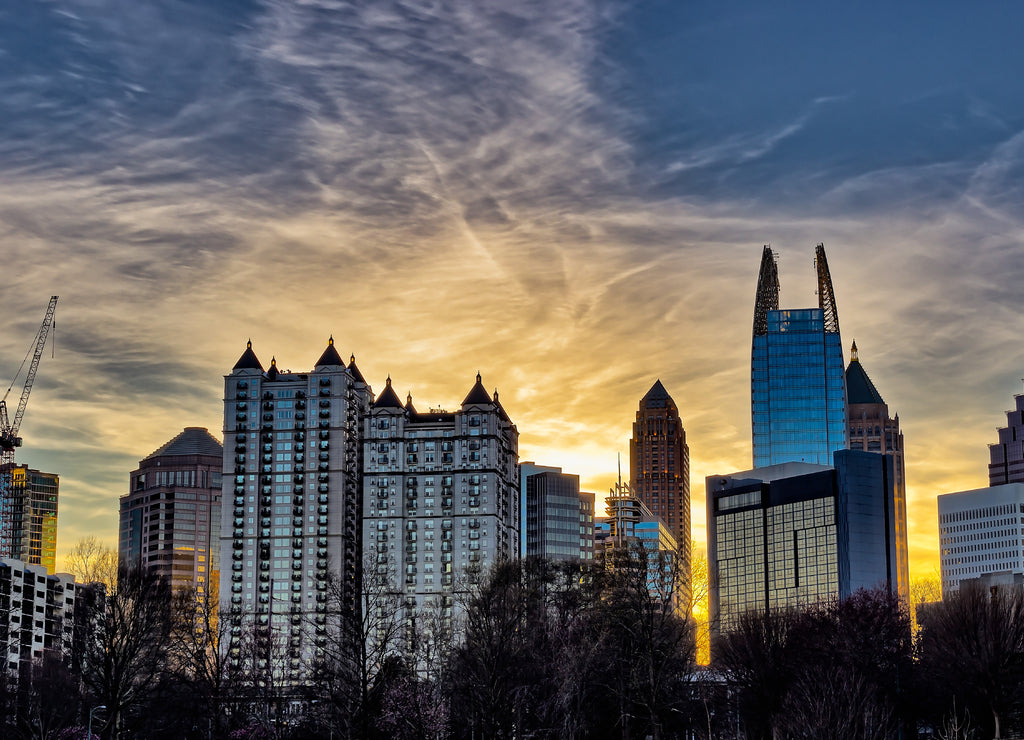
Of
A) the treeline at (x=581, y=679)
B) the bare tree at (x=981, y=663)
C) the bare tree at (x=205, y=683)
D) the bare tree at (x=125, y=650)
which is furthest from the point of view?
the bare tree at (x=981, y=663)

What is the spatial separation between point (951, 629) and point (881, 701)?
9.74 meters

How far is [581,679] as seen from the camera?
112m

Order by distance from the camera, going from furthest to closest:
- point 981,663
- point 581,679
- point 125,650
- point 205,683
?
point 205,683
point 981,663
point 581,679
point 125,650

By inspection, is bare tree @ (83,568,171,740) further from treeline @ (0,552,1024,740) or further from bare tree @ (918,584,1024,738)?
bare tree @ (918,584,1024,738)

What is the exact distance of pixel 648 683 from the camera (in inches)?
4535

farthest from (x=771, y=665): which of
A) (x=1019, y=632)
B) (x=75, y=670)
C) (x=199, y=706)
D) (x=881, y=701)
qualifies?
(x=75, y=670)

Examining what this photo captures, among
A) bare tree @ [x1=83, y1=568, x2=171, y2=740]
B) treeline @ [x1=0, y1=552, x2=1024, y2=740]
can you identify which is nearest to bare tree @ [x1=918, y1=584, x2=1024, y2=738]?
treeline @ [x1=0, y1=552, x2=1024, y2=740]

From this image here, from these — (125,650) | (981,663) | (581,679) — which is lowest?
(581,679)

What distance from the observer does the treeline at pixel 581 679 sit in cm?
10762

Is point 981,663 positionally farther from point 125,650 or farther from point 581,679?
point 125,650

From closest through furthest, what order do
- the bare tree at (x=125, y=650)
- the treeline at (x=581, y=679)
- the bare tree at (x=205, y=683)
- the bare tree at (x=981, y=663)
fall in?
the treeline at (x=581, y=679) → the bare tree at (x=125, y=650) → the bare tree at (x=205, y=683) → the bare tree at (x=981, y=663)

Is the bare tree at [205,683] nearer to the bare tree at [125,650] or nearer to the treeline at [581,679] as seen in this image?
the treeline at [581,679]

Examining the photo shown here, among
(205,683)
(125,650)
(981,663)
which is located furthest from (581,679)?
(205,683)

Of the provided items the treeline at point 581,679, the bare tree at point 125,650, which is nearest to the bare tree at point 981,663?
the treeline at point 581,679
